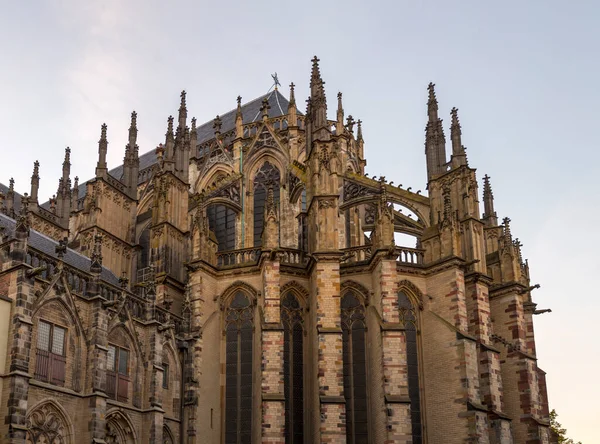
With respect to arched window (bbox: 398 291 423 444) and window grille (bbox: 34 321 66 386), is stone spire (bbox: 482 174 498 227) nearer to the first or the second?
arched window (bbox: 398 291 423 444)

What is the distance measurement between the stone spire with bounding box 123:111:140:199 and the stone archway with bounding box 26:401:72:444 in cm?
1879

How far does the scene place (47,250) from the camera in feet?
92.1

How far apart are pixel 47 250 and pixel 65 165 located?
16.1m

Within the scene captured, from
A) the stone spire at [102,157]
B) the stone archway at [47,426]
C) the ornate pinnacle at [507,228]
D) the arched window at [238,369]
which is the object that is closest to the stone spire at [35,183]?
the stone spire at [102,157]

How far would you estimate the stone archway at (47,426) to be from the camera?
2153 centimetres

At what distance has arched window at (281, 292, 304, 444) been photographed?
3044 cm

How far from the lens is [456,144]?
3731cm

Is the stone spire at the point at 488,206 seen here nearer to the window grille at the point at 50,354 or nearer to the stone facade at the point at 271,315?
the stone facade at the point at 271,315

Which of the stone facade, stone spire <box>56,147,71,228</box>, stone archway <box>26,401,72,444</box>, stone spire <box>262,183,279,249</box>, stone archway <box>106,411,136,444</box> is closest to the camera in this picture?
stone archway <box>26,401,72,444</box>

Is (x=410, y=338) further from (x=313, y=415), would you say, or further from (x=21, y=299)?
(x=21, y=299)

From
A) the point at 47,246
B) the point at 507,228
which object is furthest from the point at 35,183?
the point at 507,228

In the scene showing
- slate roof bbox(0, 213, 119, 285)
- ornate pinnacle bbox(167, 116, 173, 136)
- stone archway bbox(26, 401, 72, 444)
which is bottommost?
stone archway bbox(26, 401, 72, 444)

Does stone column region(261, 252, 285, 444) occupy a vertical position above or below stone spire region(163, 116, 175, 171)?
below

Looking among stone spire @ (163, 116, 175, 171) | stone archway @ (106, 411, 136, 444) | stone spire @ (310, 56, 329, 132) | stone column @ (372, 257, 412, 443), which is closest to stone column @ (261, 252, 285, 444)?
stone column @ (372, 257, 412, 443)
